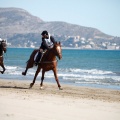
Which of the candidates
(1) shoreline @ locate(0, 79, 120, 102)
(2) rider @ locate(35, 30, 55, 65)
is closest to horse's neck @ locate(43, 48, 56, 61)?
(2) rider @ locate(35, 30, 55, 65)

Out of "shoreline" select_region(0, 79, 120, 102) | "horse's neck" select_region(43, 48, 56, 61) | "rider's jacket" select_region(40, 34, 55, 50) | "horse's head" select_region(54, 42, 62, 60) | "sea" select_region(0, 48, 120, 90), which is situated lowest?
"sea" select_region(0, 48, 120, 90)

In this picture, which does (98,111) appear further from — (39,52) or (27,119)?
(39,52)

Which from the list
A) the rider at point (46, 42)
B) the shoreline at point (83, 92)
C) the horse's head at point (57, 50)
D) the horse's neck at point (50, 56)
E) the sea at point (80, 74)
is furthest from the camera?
the sea at point (80, 74)

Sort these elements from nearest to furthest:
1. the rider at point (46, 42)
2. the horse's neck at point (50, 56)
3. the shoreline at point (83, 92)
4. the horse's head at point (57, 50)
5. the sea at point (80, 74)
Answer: the shoreline at point (83, 92), the horse's head at point (57, 50), the horse's neck at point (50, 56), the rider at point (46, 42), the sea at point (80, 74)

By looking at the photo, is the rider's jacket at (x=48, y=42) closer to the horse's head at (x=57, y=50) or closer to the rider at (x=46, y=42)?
the rider at (x=46, y=42)

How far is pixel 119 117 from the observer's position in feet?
29.9

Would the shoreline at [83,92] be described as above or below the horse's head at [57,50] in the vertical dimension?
below

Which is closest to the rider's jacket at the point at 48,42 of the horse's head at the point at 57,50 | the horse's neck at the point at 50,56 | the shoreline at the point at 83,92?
the horse's neck at the point at 50,56

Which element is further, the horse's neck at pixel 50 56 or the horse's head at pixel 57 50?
the horse's neck at pixel 50 56

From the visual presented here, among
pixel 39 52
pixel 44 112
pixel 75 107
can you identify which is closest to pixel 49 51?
pixel 39 52

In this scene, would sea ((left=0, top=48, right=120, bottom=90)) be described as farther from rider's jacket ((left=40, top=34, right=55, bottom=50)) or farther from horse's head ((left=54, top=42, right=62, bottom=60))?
horse's head ((left=54, top=42, right=62, bottom=60))

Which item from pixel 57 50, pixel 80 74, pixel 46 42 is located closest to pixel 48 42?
pixel 46 42

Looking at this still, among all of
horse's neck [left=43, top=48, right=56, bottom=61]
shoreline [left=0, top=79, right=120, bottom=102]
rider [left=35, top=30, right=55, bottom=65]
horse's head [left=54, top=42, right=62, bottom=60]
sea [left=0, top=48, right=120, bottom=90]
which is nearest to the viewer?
shoreline [left=0, top=79, right=120, bottom=102]

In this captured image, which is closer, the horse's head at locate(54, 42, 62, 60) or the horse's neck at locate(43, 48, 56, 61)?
the horse's head at locate(54, 42, 62, 60)
